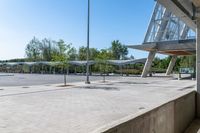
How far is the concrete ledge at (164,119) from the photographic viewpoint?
399 centimetres

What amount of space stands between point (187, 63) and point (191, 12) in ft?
210

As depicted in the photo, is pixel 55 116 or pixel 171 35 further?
pixel 171 35

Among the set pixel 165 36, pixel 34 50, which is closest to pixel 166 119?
pixel 165 36

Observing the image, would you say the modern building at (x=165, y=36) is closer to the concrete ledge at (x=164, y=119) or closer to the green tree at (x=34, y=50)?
the concrete ledge at (x=164, y=119)

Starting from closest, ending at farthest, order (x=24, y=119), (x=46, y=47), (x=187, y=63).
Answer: (x=24, y=119) < (x=187, y=63) < (x=46, y=47)

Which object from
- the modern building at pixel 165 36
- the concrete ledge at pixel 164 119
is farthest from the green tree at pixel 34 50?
the concrete ledge at pixel 164 119

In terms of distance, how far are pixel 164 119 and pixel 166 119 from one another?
22 cm

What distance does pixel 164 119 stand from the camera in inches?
245

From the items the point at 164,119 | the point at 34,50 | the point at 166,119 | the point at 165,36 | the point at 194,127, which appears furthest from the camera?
the point at 34,50

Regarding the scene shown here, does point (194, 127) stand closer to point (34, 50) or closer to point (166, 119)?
point (166, 119)

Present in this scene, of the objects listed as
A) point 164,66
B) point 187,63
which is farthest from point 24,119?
point 164,66

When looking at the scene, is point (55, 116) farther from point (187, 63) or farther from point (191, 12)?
point (187, 63)

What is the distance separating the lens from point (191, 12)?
10.5 m

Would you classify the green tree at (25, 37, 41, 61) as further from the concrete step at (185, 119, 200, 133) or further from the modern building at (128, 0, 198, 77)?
the concrete step at (185, 119, 200, 133)
